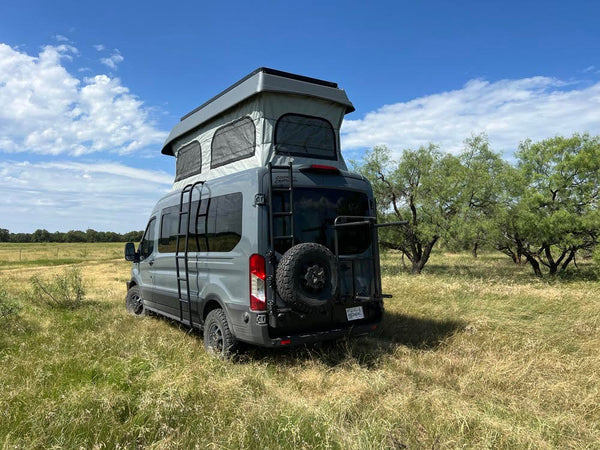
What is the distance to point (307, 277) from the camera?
4496mm

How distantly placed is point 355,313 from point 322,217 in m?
1.33

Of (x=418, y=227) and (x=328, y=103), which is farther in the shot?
(x=418, y=227)

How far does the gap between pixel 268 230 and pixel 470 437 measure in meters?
2.80

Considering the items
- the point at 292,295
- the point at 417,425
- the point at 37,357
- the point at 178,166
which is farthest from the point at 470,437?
the point at 178,166

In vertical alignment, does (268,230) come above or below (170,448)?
above

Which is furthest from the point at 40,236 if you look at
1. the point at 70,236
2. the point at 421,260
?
the point at 421,260

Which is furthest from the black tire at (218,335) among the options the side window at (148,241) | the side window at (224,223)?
the side window at (148,241)

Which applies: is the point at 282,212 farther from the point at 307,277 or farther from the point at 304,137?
the point at 304,137

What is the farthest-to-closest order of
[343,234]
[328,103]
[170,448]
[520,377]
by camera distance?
1. [328,103]
2. [343,234]
3. [520,377]
4. [170,448]

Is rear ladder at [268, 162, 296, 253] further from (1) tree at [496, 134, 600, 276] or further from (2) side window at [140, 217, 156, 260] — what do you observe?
(1) tree at [496, 134, 600, 276]

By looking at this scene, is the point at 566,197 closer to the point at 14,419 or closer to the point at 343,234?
the point at 343,234

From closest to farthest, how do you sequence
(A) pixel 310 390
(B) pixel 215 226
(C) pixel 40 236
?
1. (A) pixel 310 390
2. (B) pixel 215 226
3. (C) pixel 40 236

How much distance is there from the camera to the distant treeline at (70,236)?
92.0 metres

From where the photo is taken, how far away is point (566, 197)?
52.1 ft
